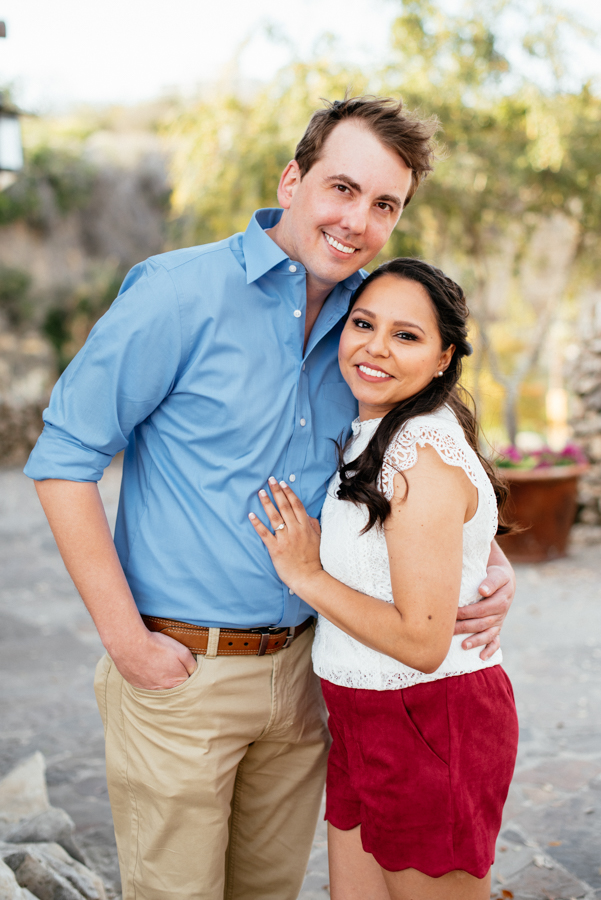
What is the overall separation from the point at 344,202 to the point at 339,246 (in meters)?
0.11

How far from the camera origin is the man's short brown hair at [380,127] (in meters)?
1.84

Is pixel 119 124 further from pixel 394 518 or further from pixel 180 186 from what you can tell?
pixel 394 518

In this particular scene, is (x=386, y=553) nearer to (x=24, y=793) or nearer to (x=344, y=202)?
(x=344, y=202)

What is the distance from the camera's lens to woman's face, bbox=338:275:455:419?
1.78 meters

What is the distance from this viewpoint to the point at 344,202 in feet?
6.07

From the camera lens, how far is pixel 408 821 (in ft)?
5.49

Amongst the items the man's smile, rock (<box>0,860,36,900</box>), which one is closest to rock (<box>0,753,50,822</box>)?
rock (<box>0,860,36,900</box>)

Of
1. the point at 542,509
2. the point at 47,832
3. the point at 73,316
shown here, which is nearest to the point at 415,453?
the point at 47,832

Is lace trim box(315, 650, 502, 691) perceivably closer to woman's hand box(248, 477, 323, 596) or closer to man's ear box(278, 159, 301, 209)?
woman's hand box(248, 477, 323, 596)

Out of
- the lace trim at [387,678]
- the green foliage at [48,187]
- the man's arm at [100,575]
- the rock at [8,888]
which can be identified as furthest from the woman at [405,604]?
the green foliage at [48,187]

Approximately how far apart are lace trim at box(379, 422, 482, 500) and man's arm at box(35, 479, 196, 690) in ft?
2.02

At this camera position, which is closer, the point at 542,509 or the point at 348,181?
the point at 348,181

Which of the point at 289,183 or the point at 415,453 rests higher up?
the point at 289,183

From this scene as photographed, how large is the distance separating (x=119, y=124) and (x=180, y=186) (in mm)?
20218
